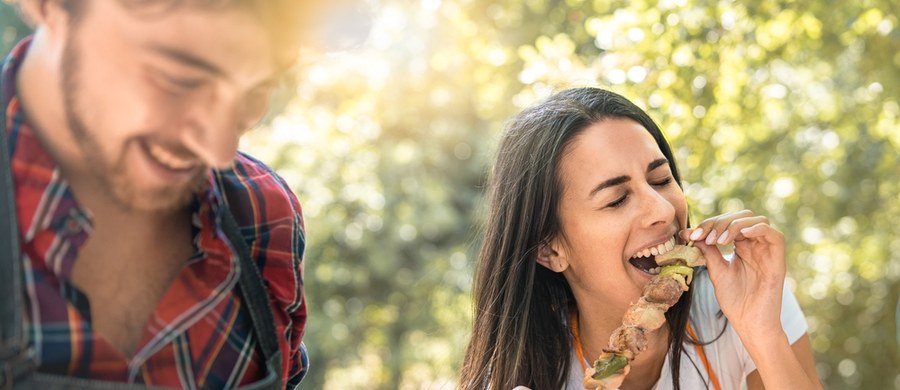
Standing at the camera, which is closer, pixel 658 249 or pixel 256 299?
pixel 256 299

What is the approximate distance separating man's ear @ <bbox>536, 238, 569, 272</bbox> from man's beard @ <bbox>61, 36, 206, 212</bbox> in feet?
5.12

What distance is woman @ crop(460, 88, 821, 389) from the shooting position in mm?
2686

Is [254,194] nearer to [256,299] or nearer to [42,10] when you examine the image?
[256,299]

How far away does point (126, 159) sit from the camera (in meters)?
1.47

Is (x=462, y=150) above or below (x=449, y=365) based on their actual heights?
above

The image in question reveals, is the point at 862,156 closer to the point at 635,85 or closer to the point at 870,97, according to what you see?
the point at 870,97

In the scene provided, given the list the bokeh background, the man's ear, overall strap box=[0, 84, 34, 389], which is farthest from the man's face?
the bokeh background

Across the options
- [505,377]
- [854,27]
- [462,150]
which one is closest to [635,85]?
[854,27]

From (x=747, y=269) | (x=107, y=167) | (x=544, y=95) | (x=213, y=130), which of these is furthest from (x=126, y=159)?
(x=544, y=95)

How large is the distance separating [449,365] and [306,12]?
7.56 metres

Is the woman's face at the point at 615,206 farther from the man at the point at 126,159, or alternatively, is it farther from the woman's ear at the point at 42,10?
the woman's ear at the point at 42,10

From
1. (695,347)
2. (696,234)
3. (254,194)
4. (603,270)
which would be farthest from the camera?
(695,347)

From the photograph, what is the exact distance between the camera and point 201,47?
1453mm

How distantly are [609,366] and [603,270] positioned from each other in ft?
1.15
